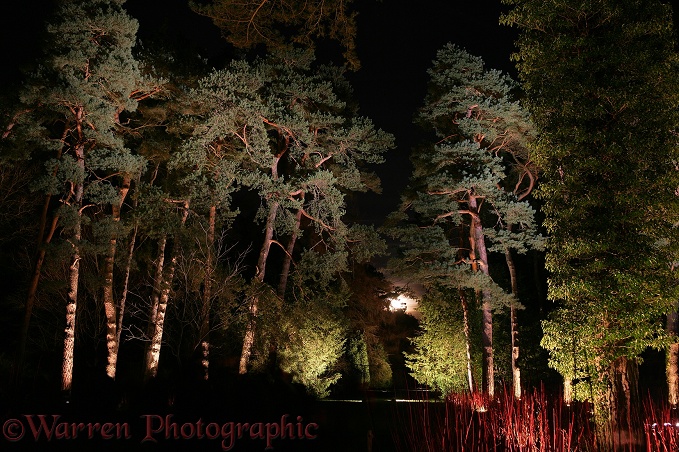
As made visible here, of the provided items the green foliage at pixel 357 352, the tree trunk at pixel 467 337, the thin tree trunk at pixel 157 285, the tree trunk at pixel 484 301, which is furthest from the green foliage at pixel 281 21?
the green foliage at pixel 357 352

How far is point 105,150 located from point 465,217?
14423 mm

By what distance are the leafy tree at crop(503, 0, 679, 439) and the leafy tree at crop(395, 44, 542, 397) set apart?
253 inches

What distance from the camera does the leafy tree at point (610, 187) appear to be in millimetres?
8125

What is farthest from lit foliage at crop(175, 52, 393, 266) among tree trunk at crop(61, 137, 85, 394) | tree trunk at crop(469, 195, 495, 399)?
tree trunk at crop(469, 195, 495, 399)

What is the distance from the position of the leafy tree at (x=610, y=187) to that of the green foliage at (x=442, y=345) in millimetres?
12248

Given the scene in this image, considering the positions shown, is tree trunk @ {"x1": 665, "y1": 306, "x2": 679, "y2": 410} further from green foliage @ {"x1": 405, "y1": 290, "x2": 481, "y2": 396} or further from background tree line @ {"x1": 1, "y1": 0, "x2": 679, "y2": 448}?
green foliage @ {"x1": 405, "y1": 290, "x2": 481, "y2": 396}

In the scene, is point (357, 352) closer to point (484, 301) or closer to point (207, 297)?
point (484, 301)

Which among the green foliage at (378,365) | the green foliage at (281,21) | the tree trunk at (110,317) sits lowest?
the green foliage at (378,365)

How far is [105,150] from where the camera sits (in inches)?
514

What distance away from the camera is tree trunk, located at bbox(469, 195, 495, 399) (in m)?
15.7

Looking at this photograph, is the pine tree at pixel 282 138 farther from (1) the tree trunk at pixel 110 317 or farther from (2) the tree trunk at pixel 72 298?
(1) the tree trunk at pixel 110 317

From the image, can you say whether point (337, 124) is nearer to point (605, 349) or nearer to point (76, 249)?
point (76, 249)

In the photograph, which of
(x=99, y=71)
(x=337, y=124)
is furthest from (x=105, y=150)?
(x=337, y=124)

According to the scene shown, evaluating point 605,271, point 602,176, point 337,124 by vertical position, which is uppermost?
point 337,124
